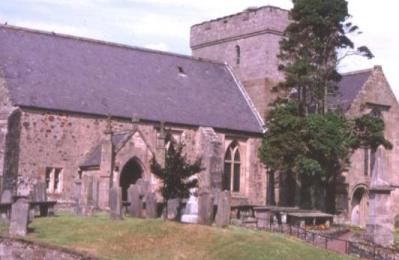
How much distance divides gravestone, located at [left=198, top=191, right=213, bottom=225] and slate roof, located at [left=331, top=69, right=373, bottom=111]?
23.2 metres

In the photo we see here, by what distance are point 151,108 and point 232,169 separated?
22.2ft

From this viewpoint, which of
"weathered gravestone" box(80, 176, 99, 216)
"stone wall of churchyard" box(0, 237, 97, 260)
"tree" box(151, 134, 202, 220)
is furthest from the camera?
"tree" box(151, 134, 202, 220)

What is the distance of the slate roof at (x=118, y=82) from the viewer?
143ft

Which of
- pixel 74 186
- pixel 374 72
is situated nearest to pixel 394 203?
pixel 374 72

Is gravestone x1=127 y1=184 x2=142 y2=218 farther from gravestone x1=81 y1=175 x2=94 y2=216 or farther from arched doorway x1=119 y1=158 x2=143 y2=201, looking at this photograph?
arched doorway x1=119 y1=158 x2=143 y2=201

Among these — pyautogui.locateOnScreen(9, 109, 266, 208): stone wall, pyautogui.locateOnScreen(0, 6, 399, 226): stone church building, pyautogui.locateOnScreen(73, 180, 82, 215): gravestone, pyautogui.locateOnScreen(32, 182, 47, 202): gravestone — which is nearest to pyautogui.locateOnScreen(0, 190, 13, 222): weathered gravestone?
pyautogui.locateOnScreen(32, 182, 47, 202): gravestone

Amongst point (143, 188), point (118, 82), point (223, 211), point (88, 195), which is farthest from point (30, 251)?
point (118, 82)

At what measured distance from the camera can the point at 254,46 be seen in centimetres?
5569

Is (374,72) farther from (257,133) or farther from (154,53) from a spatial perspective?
(154,53)

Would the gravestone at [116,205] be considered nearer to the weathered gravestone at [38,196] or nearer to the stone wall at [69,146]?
the weathered gravestone at [38,196]

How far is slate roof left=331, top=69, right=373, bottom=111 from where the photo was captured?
2066 inches

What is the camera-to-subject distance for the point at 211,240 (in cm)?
2656

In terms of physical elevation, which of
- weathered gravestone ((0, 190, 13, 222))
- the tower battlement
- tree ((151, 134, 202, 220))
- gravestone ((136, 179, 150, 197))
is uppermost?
the tower battlement

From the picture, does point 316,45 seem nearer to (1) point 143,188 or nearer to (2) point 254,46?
(2) point 254,46
